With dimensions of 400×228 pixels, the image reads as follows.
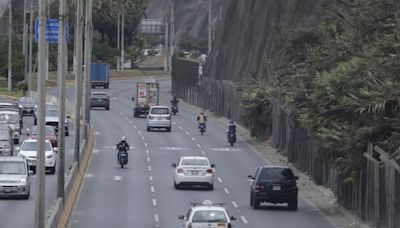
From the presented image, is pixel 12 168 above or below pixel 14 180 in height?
above

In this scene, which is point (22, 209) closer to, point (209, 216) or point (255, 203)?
point (255, 203)

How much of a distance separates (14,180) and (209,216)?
15.4 metres

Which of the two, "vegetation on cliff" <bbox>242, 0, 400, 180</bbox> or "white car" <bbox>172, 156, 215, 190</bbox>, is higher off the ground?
"vegetation on cliff" <bbox>242, 0, 400, 180</bbox>

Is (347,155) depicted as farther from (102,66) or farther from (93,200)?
(102,66)

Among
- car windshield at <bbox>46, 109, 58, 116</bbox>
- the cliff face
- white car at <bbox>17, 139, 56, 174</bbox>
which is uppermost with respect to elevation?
the cliff face

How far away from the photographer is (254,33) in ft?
331

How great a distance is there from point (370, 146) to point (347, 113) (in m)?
1.85

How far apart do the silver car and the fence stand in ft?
35.2

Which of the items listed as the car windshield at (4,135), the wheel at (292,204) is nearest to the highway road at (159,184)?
the wheel at (292,204)

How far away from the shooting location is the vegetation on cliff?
1427 inches

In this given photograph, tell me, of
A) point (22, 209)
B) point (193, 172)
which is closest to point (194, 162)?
point (193, 172)

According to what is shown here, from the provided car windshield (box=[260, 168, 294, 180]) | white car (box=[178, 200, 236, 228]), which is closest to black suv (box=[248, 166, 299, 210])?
car windshield (box=[260, 168, 294, 180])

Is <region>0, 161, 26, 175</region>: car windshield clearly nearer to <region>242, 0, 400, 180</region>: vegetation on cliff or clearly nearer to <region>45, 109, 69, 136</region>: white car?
<region>242, 0, 400, 180</region>: vegetation on cliff

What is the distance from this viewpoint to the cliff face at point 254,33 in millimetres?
87188
